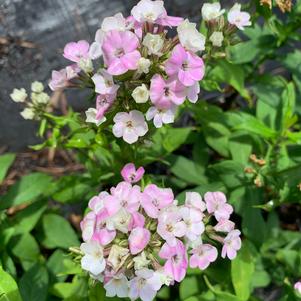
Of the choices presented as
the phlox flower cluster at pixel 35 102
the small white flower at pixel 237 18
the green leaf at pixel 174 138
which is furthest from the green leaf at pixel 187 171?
the small white flower at pixel 237 18

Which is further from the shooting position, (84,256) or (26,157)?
(26,157)

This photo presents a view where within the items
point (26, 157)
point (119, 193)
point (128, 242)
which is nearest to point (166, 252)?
point (128, 242)

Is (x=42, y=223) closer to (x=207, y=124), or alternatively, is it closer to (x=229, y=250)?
(x=207, y=124)

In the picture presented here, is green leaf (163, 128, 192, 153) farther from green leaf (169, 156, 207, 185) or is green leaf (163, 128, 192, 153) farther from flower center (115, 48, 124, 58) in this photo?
flower center (115, 48, 124, 58)

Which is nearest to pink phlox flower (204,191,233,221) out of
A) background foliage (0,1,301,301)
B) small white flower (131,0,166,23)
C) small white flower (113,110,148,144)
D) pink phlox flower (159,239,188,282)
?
pink phlox flower (159,239,188,282)

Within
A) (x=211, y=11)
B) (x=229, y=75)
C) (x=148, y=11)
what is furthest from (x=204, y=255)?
(x=229, y=75)

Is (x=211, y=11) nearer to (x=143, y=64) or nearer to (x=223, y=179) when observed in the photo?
(x=143, y=64)
